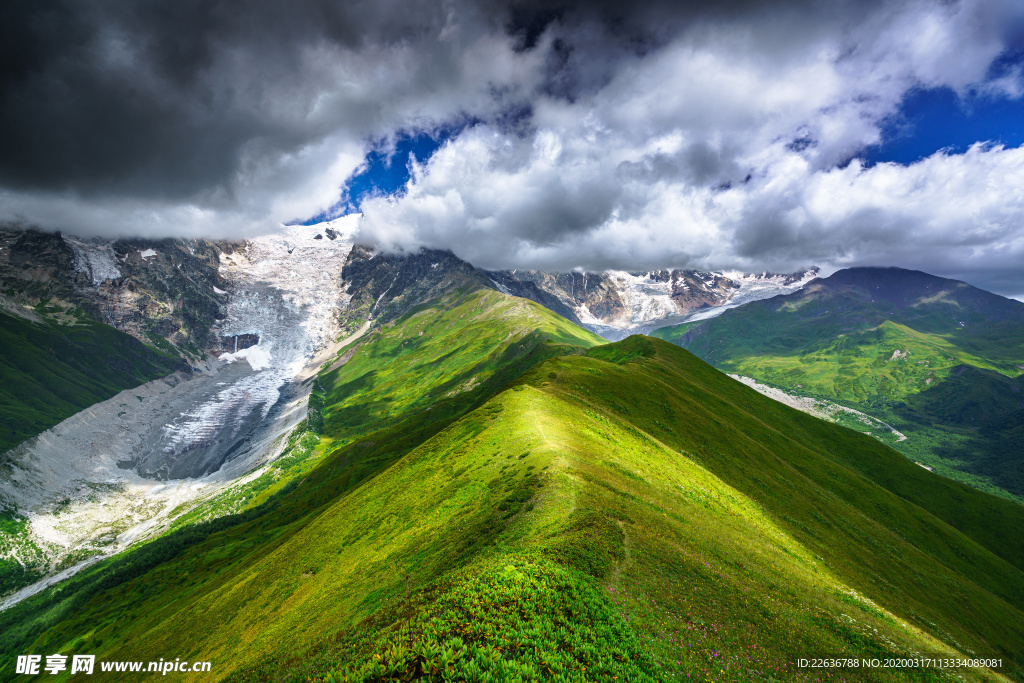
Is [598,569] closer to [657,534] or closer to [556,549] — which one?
[556,549]

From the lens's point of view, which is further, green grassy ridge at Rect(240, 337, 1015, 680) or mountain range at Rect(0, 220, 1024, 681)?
green grassy ridge at Rect(240, 337, 1015, 680)

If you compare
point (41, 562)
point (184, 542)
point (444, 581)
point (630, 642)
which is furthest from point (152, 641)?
point (41, 562)

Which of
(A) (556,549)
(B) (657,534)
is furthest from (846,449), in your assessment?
(A) (556,549)

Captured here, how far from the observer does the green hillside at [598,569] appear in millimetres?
16672

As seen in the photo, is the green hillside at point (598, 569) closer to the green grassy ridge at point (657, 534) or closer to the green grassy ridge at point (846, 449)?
the green grassy ridge at point (657, 534)

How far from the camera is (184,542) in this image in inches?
5143

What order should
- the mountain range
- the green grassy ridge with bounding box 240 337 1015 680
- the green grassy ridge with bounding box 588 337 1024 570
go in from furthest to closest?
the green grassy ridge with bounding box 588 337 1024 570 < the green grassy ridge with bounding box 240 337 1015 680 < the mountain range

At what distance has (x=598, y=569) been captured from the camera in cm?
2086

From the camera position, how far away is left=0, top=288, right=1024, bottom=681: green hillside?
16672 mm

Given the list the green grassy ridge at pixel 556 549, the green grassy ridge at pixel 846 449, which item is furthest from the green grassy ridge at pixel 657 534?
the green grassy ridge at pixel 846 449

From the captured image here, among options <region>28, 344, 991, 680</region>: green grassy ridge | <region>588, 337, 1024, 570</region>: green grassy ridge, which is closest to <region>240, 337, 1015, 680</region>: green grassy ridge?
<region>28, 344, 991, 680</region>: green grassy ridge

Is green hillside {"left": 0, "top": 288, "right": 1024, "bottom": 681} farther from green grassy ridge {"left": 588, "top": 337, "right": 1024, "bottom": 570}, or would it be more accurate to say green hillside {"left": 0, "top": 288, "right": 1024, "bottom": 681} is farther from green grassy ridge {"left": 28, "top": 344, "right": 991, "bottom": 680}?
green grassy ridge {"left": 588, "top": 337, "right": 1024, "bottom": 570}

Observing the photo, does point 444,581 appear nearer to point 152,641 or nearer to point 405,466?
point 405,466

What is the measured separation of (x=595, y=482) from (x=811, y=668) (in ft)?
54.5
